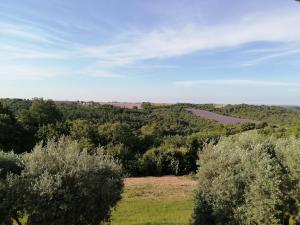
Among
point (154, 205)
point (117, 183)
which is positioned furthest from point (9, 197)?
point (154, 205)

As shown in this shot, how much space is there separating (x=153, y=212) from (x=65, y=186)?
1189 centimetres

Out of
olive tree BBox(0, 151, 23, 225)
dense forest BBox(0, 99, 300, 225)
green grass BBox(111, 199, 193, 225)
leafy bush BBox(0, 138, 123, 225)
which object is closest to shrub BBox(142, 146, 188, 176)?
green grass BBox(111, 199, 193, 225)

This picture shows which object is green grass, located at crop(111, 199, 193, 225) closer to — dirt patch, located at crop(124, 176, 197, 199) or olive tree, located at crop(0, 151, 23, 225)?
dirt patch, located at crop(124, 176, 197, 199)

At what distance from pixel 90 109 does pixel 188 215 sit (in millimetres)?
59639

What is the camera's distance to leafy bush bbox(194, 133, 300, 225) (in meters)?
16.7

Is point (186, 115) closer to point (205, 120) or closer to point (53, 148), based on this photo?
point (205, 120)

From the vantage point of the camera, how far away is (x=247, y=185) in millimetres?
17109

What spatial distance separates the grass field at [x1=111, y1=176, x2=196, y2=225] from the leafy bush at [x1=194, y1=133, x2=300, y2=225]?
391 cm

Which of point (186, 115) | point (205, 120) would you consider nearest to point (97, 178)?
point (205, 120)

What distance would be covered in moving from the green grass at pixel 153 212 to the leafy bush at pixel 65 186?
5.02m

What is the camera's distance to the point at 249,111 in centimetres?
10869

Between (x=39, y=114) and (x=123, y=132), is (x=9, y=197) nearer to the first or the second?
(x=123, y=132)

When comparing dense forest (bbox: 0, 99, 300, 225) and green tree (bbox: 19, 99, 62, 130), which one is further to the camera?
green tree (bbox: 19, 99, 62, 130)

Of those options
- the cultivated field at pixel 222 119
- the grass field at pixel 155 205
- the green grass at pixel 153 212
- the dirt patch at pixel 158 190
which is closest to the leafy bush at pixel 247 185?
the grass field at pixel 155 205
